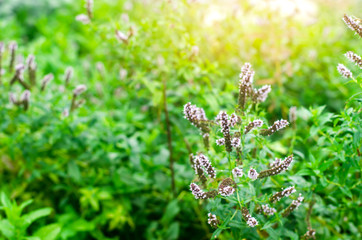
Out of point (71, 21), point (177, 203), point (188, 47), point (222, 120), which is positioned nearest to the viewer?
point (222, 120)

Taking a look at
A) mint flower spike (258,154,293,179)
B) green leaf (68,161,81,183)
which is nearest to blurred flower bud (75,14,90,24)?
green leaf (68,161,81,183)

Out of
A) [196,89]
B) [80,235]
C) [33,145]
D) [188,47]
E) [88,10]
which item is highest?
[88,10]

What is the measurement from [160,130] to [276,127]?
53.4 inches

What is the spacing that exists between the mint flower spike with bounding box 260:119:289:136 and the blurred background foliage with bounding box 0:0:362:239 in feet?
1.02

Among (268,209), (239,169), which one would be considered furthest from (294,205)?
(239,169)

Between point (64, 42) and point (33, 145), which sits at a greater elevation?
point (64, 42)

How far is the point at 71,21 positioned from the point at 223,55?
9.19ft

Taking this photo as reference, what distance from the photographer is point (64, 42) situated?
4387mm

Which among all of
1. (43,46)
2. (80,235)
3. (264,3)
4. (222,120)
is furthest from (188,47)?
(43,46)

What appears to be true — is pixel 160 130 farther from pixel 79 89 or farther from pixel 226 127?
pixel 226 127

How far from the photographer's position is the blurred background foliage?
1.92 m

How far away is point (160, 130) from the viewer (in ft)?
8.54

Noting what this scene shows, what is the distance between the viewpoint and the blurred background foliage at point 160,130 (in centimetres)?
192

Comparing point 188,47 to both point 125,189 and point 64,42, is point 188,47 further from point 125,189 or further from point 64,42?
point 64,42
